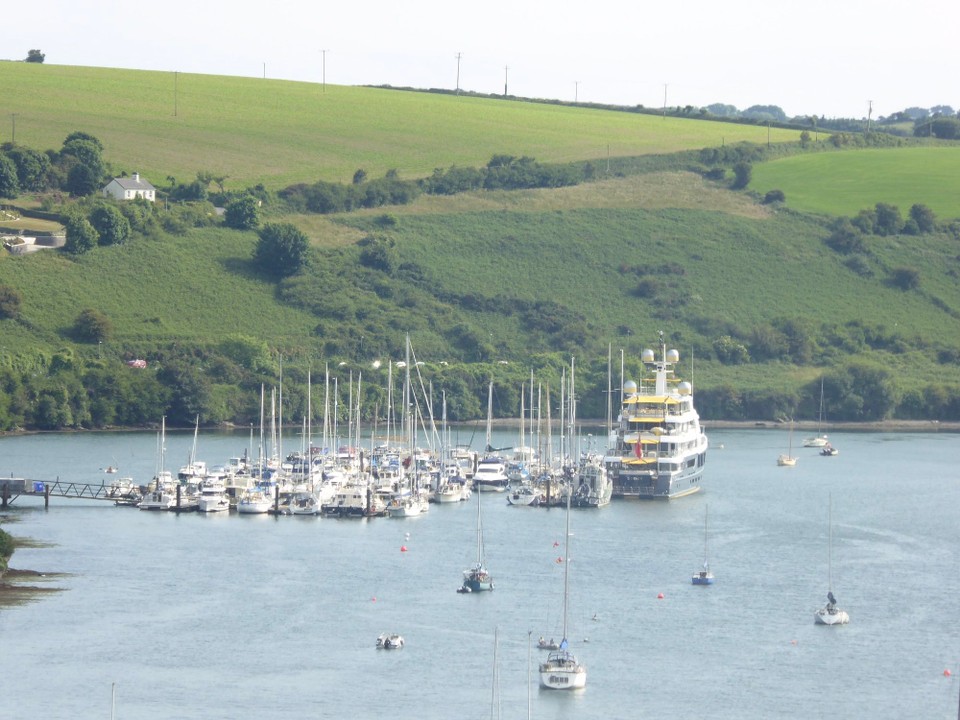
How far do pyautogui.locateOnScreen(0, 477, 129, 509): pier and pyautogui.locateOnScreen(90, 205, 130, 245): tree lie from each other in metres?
61.9

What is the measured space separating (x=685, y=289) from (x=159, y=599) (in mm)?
102072

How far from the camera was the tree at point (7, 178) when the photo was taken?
552 ft

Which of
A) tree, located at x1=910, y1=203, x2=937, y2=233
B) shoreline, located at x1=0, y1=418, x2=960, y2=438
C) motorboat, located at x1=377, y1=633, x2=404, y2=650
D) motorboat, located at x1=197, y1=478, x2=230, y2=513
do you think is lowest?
motorboat, located at x1=377, y1=633, x2=404, y2=650

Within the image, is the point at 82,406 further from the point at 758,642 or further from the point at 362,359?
the point at 758,642

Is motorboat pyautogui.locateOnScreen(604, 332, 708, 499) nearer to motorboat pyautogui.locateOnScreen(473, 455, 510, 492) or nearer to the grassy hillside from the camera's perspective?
motorboat pyautogui.locateOnScreen(473, 455, 510, 492)

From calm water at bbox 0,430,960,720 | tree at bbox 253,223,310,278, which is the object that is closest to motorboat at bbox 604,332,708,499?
calm water at bbox 0,430,960,720

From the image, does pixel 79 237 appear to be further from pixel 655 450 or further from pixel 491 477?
pixel 655 450

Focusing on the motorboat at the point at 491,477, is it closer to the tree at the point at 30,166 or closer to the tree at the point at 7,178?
the tree at the point at 7,178

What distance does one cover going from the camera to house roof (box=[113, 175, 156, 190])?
6870 inches

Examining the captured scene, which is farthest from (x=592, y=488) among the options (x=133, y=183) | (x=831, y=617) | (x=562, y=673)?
(x=133, y=183)

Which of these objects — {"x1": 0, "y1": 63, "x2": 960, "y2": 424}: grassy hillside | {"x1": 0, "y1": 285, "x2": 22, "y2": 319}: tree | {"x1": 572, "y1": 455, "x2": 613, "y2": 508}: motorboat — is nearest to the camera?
{"x1": 572, "y1": 455, "x2": 613, "y2": 508}: motorboat

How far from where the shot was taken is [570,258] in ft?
592

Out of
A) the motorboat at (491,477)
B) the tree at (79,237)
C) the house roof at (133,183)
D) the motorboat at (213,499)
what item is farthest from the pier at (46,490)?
the house roof at (133,183)

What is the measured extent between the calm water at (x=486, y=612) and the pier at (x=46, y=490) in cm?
81
